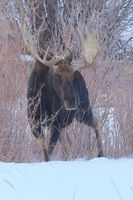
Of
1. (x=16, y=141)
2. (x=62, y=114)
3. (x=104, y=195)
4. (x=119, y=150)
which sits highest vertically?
(x=104, y=195)

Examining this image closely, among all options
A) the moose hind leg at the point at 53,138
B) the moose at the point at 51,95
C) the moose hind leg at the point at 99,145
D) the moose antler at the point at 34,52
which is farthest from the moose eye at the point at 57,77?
the moose hind leg at the point at 99,145

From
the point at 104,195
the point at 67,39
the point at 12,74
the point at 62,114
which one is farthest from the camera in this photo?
the point at 67,39

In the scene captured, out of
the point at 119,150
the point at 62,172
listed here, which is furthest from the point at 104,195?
the point at 119,150

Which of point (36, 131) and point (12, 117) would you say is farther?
point (12, 117)

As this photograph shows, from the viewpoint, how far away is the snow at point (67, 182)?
3242mm

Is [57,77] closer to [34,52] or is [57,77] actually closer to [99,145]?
[34,52]

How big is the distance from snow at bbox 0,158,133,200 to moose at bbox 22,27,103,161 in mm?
2152

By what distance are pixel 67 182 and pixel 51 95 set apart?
10.2ft

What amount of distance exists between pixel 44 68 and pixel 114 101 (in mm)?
1827

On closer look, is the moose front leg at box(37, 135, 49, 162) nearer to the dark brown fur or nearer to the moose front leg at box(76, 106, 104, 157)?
the dark brown fur

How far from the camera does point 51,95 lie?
670cm

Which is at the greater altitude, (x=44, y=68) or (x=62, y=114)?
(x=44, y=68)

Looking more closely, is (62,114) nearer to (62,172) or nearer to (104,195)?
(62,172)

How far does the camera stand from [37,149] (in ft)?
23.6
